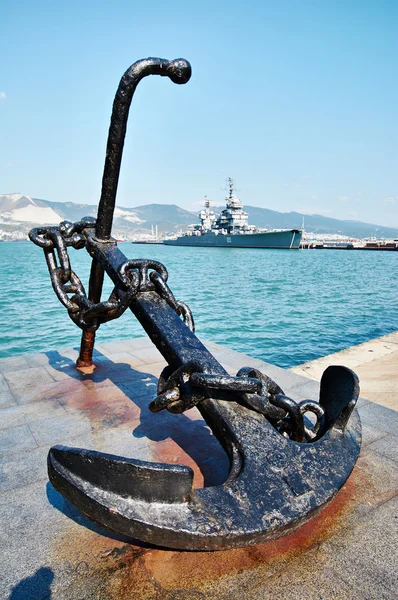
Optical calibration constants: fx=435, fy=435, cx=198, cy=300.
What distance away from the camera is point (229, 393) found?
79.4 inches

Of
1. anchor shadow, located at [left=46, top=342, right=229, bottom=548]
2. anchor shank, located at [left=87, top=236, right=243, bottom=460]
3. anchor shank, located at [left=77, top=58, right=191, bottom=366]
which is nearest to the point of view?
anchor shank, located at [left=87, top=236, right=243, bottom=460]

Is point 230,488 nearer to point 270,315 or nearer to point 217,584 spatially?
point 217,584

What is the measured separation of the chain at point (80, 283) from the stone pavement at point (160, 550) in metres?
0.77

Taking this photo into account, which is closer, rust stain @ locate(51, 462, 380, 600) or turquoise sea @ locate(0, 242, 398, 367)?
rust stain @ locate(51, 462, 380, 600)

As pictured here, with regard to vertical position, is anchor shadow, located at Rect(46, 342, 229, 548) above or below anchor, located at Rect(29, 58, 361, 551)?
below

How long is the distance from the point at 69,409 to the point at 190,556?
1818mm

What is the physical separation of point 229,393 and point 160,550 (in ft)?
2.31

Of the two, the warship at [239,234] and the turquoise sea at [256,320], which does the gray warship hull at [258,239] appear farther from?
the turquoise sea at [256,320]

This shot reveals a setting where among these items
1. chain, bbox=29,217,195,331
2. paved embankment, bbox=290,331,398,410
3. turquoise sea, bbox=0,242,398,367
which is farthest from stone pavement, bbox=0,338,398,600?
turquoise sea, bbox=0,242,398,367

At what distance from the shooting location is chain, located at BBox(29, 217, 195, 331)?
2545 millimetres

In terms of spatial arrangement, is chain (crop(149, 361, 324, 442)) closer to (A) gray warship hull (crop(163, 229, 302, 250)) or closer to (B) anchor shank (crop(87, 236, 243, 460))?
(B) anchor shank (crop(87, 236, 243, 460))

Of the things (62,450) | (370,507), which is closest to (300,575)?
(370,507)

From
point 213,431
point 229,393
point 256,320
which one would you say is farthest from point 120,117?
point 256,320

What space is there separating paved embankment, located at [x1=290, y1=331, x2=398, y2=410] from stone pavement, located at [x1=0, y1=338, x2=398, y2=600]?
176 centimetres
